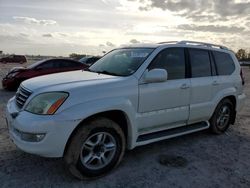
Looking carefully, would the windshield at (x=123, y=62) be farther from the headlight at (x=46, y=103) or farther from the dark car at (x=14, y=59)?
the dark car at (x=14, y=59)

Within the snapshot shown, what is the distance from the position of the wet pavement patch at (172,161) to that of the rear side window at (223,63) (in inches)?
85.3

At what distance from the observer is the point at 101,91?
12.3ft

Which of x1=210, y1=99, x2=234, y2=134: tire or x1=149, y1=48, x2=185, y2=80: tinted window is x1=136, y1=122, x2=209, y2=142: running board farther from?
x1=149, y1=48, x2=185, y2=80: tinted window

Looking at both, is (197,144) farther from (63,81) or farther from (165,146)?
(63,81)

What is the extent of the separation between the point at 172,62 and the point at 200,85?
78 cm

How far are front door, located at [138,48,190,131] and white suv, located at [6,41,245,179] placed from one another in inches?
Result: 0.6

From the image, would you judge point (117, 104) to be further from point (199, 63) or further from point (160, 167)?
point (199, 63)

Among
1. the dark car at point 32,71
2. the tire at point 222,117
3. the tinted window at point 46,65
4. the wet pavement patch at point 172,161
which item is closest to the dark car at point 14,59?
the dark car at point 32,71

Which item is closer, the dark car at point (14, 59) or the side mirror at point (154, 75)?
the side mirror at point (154, 75)

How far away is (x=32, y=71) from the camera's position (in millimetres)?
11172

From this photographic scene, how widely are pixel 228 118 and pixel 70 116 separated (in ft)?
13.2

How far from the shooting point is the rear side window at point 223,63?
19.2ft

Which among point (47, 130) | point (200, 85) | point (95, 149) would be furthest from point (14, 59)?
point (47, 130)

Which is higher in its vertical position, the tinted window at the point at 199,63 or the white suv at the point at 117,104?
the tinted window at the point at 199,63
